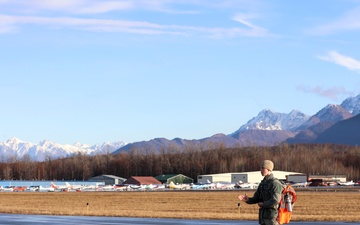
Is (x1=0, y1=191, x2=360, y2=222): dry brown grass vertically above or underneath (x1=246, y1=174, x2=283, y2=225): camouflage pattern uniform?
A: underneath

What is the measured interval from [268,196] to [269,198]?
0.05m

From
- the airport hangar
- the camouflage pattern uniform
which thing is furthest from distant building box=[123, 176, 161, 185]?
the camouflage pattern uniform

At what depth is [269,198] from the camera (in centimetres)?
1546

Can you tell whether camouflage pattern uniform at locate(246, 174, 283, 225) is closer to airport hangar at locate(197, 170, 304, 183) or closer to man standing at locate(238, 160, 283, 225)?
man standing at locate(238, 160, 283, 225)

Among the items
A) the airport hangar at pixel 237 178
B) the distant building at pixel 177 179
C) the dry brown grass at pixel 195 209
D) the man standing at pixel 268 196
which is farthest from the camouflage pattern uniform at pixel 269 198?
the distant building at pixel 177 179

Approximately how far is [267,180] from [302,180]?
14567cm

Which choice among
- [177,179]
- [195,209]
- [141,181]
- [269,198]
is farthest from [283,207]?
[177,179]

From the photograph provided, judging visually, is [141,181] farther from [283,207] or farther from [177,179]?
[283,207]

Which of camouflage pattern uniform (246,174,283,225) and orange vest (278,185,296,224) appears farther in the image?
orange vest (278,185,296,224)

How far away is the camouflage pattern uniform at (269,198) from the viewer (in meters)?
15.3

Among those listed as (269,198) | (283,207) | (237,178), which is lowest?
(283,207)

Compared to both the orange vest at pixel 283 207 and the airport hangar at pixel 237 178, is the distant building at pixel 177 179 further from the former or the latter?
the orange vest at pixel 283 207

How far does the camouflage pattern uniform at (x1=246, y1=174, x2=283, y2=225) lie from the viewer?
1528 centimetres

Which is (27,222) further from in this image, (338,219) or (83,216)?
(338,219)
